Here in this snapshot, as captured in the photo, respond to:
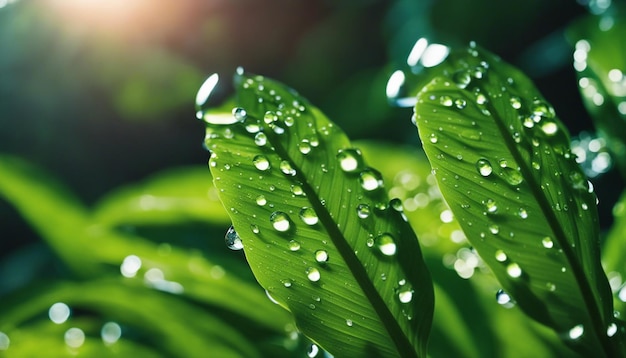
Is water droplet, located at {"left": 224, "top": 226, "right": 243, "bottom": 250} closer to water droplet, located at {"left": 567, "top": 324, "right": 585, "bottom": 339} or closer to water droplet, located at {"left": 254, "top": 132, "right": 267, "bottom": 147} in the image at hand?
water droplet, located at {"left": 254, "top": 132, "right": 267, "bottom": 147}

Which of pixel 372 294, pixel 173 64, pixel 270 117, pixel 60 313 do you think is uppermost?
pixel 270 117

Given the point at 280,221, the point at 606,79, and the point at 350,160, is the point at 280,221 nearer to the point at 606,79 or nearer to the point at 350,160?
the point at 350,160

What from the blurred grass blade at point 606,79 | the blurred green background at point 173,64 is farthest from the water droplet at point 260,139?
the blurred green background at point 173,64

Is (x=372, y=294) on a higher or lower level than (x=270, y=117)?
lower

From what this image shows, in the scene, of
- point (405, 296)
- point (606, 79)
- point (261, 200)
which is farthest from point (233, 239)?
point (606, 79)

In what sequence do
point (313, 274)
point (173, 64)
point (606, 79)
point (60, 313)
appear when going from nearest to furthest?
point (313, 274) → point (606, 79) → point (60, 313) → point (173, 64)

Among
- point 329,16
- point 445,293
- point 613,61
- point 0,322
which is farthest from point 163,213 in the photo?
point 329,16

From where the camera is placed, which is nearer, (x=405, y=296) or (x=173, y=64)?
(x=405, y=296)
